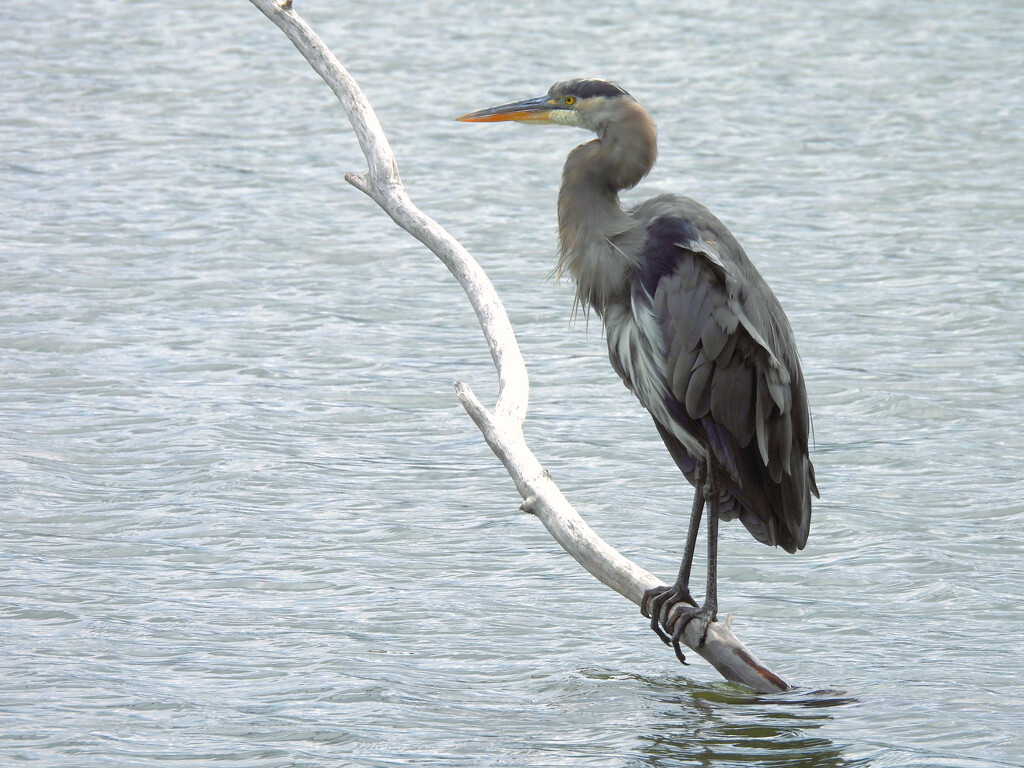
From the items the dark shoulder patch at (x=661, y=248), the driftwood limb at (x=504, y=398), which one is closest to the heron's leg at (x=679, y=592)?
the driftwood limb at (x=504, y=398)

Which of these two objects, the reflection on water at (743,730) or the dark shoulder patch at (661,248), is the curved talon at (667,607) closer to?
the reflection on water at (743,730)

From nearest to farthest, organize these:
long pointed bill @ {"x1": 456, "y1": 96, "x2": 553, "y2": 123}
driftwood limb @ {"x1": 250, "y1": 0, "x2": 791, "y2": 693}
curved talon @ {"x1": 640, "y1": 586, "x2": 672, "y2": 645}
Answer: driftwood limb @ {"x1": 250, "y1": 0, "x2": 791, "y2": 693} → curved talon @ {"x1": 640, "y1": 586, "x2": 672, "y2": 645} → long pointed bill @ {"x1": 456, "y1": 96, "x2": 553, "y2": 123}

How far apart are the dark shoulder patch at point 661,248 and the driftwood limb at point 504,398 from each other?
0.59 m

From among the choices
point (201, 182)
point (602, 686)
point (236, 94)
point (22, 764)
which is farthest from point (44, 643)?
point (236, 94)

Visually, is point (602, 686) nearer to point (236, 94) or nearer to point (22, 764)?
point (22, 764)

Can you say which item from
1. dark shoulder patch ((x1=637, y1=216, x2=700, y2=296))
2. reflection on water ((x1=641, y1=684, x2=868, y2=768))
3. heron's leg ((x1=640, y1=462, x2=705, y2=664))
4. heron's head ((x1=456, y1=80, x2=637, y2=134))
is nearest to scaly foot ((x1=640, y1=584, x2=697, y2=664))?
heron's leg ((x1=640, y1=462, x2=705, y2=664))

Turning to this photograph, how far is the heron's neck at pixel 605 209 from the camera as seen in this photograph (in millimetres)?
5469

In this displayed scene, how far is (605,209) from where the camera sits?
5.53 metres

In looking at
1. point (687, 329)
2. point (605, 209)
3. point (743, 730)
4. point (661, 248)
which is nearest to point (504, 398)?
point (687, 329)

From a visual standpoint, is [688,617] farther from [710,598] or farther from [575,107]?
[575,107]

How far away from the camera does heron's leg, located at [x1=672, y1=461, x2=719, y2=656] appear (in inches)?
208

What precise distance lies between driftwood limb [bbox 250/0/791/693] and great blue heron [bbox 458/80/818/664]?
22 cm

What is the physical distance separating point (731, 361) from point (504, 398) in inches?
36.0

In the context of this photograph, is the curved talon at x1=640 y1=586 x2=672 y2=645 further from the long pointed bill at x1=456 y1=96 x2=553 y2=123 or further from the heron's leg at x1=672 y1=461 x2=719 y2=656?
the long pointed bill at x1=456 y1=96 x2=553 y2=123
